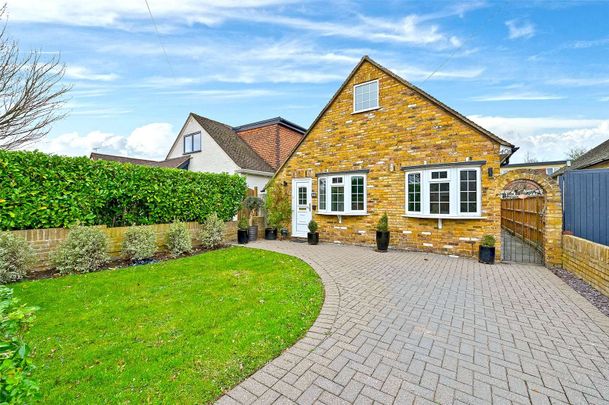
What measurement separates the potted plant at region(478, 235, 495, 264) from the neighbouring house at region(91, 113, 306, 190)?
1239 cm

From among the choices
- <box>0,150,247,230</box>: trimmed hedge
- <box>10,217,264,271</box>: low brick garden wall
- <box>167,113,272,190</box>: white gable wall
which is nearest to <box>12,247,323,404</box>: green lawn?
<box>10,217,264,271</box>: low brick garden wall

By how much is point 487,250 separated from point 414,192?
2.80 metres

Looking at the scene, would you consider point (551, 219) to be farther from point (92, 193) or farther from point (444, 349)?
point (92, 193)

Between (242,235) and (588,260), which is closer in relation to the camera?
(588,260)

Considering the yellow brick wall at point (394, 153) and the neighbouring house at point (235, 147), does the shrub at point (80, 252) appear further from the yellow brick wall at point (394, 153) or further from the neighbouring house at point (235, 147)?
the neighbouring house at point (235, 147)

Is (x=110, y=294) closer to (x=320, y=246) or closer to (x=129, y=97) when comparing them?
(x=320, y=246)

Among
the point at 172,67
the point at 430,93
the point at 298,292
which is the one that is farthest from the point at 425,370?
the point at 172,67

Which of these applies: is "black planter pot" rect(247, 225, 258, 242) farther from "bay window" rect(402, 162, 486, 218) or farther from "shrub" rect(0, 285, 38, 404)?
"shrub" rect(0, 285, 38, 404)

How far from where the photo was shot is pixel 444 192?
28.6ft

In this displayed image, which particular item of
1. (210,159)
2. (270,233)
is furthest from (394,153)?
(210,159)

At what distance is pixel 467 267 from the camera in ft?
23.8

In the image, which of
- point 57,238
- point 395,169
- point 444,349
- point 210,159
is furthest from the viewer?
point 210,159

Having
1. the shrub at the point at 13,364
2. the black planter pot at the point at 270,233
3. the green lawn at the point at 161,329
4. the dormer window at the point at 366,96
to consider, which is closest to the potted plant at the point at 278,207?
the black planter pot at the point at 270,233

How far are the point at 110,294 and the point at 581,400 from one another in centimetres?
673
